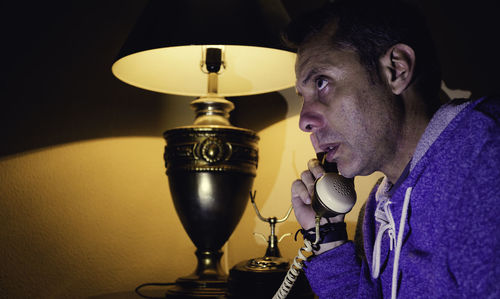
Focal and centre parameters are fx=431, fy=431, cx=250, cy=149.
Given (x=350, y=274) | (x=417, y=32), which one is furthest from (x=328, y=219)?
(x=417, y=32)

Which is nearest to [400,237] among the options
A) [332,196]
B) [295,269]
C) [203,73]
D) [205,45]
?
[332,196]

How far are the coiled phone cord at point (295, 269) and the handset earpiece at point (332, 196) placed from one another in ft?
0.17

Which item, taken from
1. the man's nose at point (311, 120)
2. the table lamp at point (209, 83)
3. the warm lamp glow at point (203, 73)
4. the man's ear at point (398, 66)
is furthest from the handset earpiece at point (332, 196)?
the warm lamp glow at point (203, 73)

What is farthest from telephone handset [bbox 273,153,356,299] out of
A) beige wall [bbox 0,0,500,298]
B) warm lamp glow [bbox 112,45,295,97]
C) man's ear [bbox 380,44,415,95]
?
warm lamp glow [bbox 112,45,295,97]

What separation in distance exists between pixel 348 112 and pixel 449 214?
292 millimetres

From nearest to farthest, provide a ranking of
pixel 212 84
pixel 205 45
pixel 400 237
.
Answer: pixel 400 237, pixel 205 45, pixel 212 84

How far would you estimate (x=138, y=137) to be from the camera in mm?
1691

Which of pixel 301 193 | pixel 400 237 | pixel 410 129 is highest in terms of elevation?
pixel 410 129

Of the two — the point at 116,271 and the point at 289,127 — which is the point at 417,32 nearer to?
the point at 289,127

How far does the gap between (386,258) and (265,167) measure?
823mm

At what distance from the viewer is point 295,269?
105 centimetres

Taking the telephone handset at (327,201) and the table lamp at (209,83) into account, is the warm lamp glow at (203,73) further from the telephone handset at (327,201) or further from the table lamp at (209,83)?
the telephone handset at (327,201)

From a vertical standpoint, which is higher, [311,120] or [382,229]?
[311,120]

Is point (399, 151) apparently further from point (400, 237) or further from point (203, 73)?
point (203, 73)
